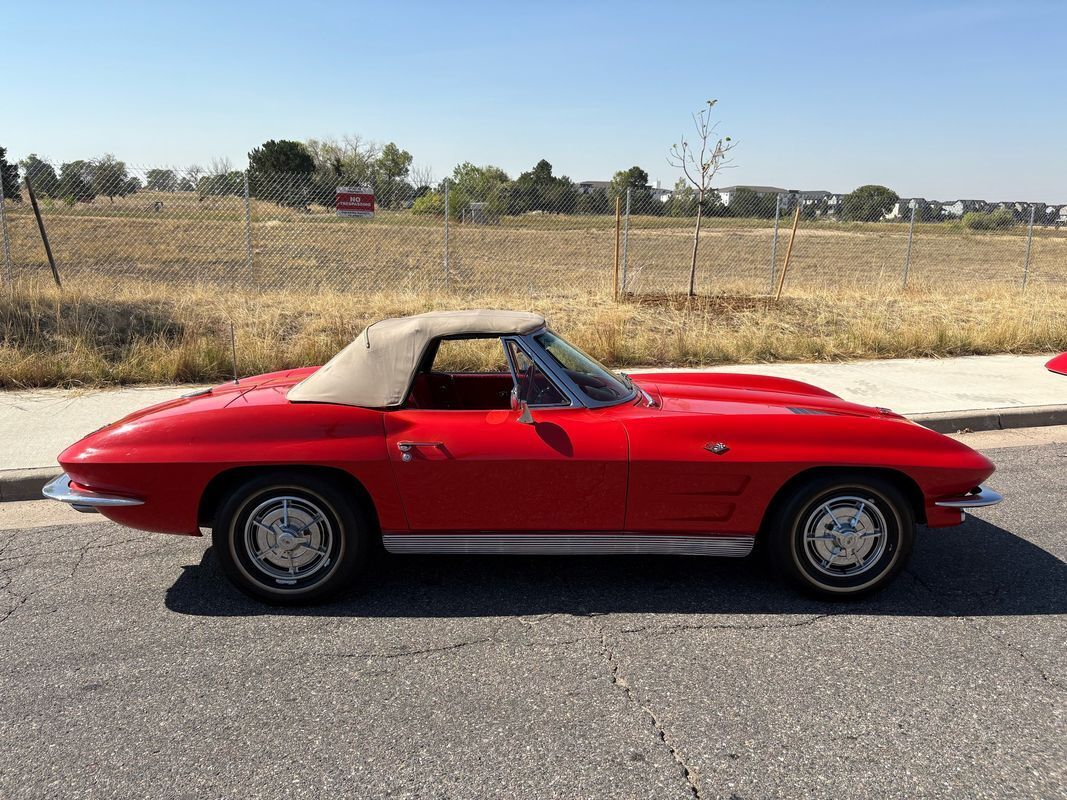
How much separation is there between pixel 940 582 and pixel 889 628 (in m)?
0.65

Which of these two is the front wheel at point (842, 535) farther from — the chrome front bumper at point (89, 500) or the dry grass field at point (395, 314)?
the dry grass field at point (395, 314)

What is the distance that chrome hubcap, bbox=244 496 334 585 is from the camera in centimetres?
347

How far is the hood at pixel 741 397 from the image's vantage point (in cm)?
370

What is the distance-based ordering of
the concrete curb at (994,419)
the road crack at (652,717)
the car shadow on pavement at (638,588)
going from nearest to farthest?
the road crack at (652,717) → the car shadow on pavement at (638,588) → the concrete curb at (994,419)

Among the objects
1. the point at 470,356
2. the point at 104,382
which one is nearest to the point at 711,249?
the point at 470,356

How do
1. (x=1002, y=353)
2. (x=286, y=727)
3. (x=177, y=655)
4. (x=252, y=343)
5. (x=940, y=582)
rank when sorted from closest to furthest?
(x=286, y=727) → (x=177, y=655) → (x=940, y=582) → (x=252, y=343) → (x=1002, y=353)

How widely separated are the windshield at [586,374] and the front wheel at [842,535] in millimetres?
889

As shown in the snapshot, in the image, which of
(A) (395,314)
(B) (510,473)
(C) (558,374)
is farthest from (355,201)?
(B) (510,473)

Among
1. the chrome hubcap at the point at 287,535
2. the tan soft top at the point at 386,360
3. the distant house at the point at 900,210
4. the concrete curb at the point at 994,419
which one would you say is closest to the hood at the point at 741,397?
the tan soft top at the point at 386,360

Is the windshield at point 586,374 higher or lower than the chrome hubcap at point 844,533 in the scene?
higher

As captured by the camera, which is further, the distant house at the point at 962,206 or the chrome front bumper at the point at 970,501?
the distant house at the point at 962,206

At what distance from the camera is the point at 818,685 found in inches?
116

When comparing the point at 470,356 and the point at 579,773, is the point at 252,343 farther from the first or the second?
the point at 579,773

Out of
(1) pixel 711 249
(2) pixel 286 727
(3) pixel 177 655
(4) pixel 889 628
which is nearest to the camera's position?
(2) pixel 286 727
